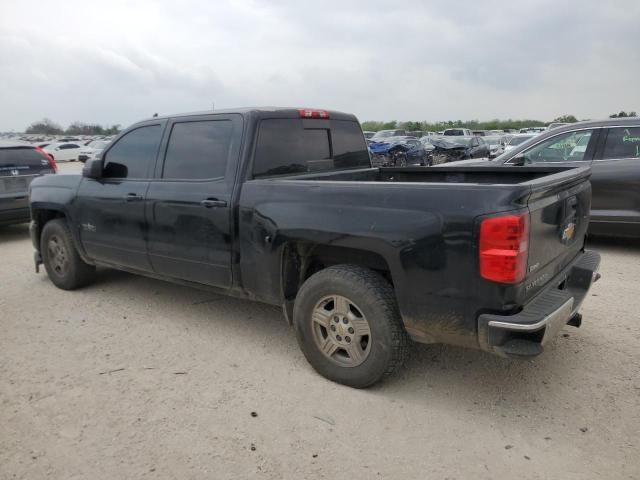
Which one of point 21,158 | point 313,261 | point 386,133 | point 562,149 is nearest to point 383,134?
point 386,133

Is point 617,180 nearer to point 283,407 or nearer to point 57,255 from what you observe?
point 283,407

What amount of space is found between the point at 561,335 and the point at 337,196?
2.30 m

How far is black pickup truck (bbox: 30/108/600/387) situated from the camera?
270cm

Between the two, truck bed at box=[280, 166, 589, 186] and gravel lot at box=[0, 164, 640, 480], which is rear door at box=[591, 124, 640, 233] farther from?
truck bed at box=[280, 166, 589, 186]

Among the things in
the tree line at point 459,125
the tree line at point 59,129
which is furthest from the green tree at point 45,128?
the tree line at point 459,125

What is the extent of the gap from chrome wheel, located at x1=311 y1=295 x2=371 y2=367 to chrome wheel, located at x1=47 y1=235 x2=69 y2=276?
3.43m

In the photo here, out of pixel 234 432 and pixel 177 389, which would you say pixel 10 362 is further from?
pixel 234 432

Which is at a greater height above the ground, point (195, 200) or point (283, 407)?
point (195, 200)

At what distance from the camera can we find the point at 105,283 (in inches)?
228

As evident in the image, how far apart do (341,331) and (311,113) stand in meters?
1.96

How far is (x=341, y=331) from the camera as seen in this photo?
10.8 feet

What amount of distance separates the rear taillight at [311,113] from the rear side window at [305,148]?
2.6 inches

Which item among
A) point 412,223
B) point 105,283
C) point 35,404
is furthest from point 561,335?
point 105,283

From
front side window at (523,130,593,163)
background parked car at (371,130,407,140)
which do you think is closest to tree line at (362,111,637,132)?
background parked car at (371,130,407,140)
